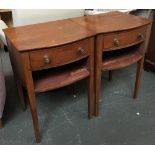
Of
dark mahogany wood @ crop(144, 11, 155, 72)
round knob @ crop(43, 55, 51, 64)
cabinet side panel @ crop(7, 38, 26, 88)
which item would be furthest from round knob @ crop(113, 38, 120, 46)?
dark mahogany wood @ crop(144, 11, 155, 72)

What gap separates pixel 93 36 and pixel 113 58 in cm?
31

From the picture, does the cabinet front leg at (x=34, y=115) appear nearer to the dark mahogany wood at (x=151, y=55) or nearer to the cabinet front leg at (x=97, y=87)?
the cabinet front leg at (x=97, y=87)

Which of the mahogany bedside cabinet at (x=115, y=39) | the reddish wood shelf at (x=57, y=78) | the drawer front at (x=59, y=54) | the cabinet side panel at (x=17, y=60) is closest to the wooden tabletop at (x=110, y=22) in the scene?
the mahogany bedside cabinet at (x=115, y=39)

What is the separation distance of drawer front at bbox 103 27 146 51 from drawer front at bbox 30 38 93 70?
13 cm

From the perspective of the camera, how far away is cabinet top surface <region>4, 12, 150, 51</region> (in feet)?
3.27

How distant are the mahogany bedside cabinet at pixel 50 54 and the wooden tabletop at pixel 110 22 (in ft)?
0.24

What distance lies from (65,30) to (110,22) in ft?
1.09

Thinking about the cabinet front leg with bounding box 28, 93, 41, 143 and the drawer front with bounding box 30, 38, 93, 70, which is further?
the cabinet front leg with bounding box 28, 93, 41, 143

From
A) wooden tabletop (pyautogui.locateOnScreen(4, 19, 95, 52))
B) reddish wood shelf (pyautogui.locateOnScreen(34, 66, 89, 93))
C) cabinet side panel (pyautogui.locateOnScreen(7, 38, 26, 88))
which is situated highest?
wooden tabletop (pyautogui.locateOnScreen(4, 19, 95, 52))

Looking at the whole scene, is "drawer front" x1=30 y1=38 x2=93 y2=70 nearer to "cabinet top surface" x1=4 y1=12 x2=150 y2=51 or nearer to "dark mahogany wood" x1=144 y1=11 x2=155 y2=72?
"cabinet top surface" x1=4 y1=12 x2=150 y2=51

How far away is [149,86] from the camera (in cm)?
180

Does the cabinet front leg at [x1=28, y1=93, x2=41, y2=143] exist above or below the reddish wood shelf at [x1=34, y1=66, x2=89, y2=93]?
below

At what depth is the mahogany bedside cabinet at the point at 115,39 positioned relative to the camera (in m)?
1.17

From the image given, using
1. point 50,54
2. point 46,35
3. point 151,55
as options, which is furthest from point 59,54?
point 151,55
